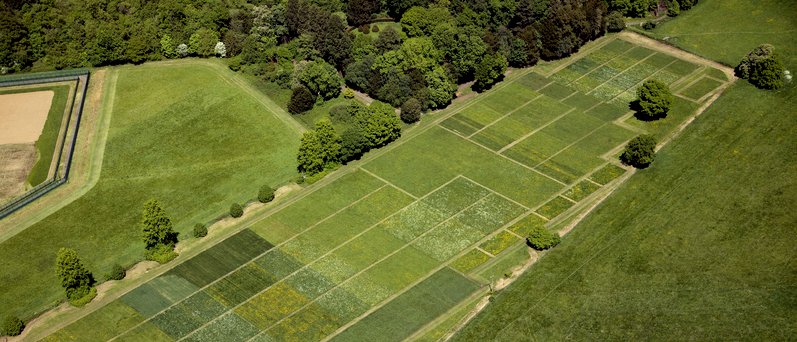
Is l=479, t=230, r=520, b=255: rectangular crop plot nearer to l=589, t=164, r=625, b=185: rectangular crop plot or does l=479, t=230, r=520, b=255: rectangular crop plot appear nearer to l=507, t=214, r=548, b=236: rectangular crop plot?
l=507, t=214, r=548, b=236: rectangular crop plot

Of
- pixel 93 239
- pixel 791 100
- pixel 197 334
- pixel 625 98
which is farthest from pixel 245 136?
pixel 791 100

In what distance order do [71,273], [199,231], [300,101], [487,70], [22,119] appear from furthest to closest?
1. [487,70]
2. [22,119]
3. [300,101]
4. [199,231]
5. [71,273]

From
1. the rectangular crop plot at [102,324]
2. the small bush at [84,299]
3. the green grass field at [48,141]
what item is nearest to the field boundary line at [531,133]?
the rectangular crop plot at [102,324]

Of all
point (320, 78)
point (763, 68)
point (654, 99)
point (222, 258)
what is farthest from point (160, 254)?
point (763, 68)

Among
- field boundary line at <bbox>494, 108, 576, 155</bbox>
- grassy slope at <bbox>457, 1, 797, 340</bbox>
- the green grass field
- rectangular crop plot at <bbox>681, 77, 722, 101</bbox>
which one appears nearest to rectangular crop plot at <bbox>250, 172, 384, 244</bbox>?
field boundary line at <bbox>494, 108, 576, 155</bbox>

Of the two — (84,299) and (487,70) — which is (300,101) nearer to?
(487,70)

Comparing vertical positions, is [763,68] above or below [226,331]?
below

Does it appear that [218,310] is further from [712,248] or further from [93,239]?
[712,248]
